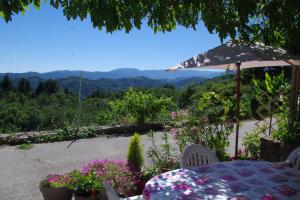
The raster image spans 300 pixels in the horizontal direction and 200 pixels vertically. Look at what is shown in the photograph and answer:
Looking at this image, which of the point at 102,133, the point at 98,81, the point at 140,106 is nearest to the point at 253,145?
the point at 140,106

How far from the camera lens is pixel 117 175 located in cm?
462

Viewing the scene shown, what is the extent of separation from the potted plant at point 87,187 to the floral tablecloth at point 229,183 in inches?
53.8

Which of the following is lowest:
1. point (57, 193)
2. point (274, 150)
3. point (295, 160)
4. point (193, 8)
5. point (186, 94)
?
point (57, 193)

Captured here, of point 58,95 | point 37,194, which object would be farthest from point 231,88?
point 37,194

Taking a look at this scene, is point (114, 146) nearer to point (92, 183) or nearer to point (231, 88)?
point (92, 183)

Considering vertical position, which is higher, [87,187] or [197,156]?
[197,156]

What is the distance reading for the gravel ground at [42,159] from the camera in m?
5.78

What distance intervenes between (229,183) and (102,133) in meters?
7.16

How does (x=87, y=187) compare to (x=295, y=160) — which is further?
(x=87, y=187)

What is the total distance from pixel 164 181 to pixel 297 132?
358 centimetres

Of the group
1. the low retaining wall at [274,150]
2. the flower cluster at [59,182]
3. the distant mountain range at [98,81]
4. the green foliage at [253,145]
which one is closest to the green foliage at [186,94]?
the distant mountain range at [98,81]

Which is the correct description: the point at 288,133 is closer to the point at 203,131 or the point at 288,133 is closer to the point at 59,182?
the point at 203,131

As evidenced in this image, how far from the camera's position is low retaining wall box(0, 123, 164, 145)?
29.4 ft

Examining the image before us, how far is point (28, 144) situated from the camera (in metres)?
8.90
